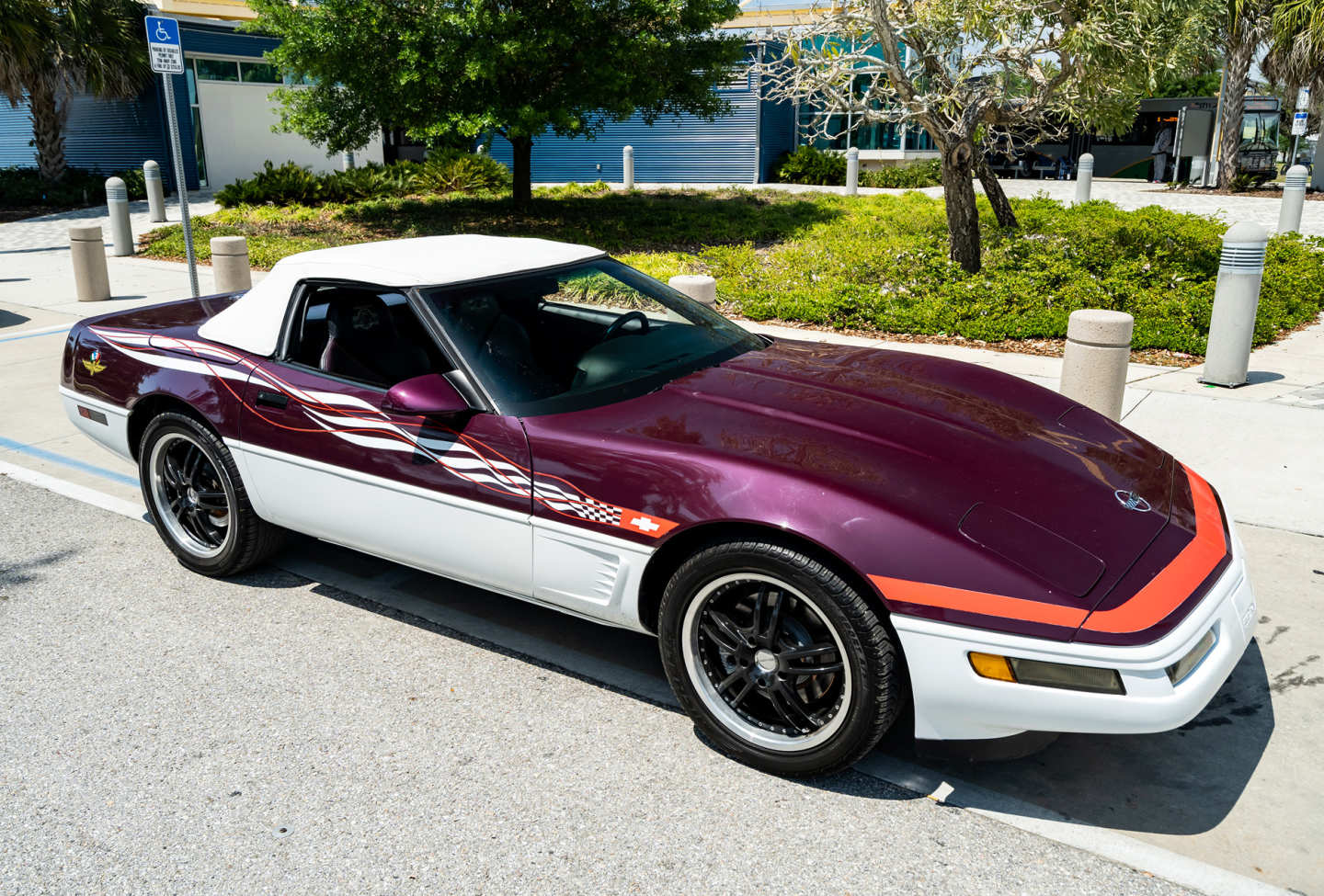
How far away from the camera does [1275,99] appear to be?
29578 mm

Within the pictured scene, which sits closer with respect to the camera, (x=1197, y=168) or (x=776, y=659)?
(x=776, y=659)

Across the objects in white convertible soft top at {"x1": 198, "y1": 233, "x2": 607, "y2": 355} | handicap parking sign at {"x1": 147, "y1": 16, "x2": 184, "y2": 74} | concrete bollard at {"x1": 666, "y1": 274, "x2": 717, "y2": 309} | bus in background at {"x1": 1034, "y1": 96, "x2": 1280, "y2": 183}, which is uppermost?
handicap parking sign at {"x1": 147, "y1": 16, "x2": 184, "y2": 74}

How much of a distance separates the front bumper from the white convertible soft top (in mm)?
2247

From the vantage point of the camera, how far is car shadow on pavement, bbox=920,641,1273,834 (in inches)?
121

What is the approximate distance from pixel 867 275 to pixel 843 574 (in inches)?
369

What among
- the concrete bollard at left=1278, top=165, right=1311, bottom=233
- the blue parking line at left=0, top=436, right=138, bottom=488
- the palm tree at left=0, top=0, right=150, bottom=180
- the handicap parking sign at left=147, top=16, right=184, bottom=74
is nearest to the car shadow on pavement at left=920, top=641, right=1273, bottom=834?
the blue parking line at left=0, top=436, right=138, bottom=488

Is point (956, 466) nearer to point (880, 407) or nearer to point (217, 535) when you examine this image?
point (880, 407)

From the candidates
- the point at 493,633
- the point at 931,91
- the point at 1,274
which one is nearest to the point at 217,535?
the point at 493,633

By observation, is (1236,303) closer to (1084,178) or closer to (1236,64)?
(1084,178)

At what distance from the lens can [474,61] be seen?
1581 cm

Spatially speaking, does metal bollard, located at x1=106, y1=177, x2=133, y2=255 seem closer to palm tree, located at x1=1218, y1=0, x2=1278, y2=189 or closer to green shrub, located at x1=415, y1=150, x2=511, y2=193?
green shrub, located at x1=415, y1=150, x2=511, y2=193

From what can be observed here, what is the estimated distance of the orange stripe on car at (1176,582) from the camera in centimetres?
279

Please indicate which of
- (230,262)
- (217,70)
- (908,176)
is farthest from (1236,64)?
(217,70)

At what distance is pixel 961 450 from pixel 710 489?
855mm
